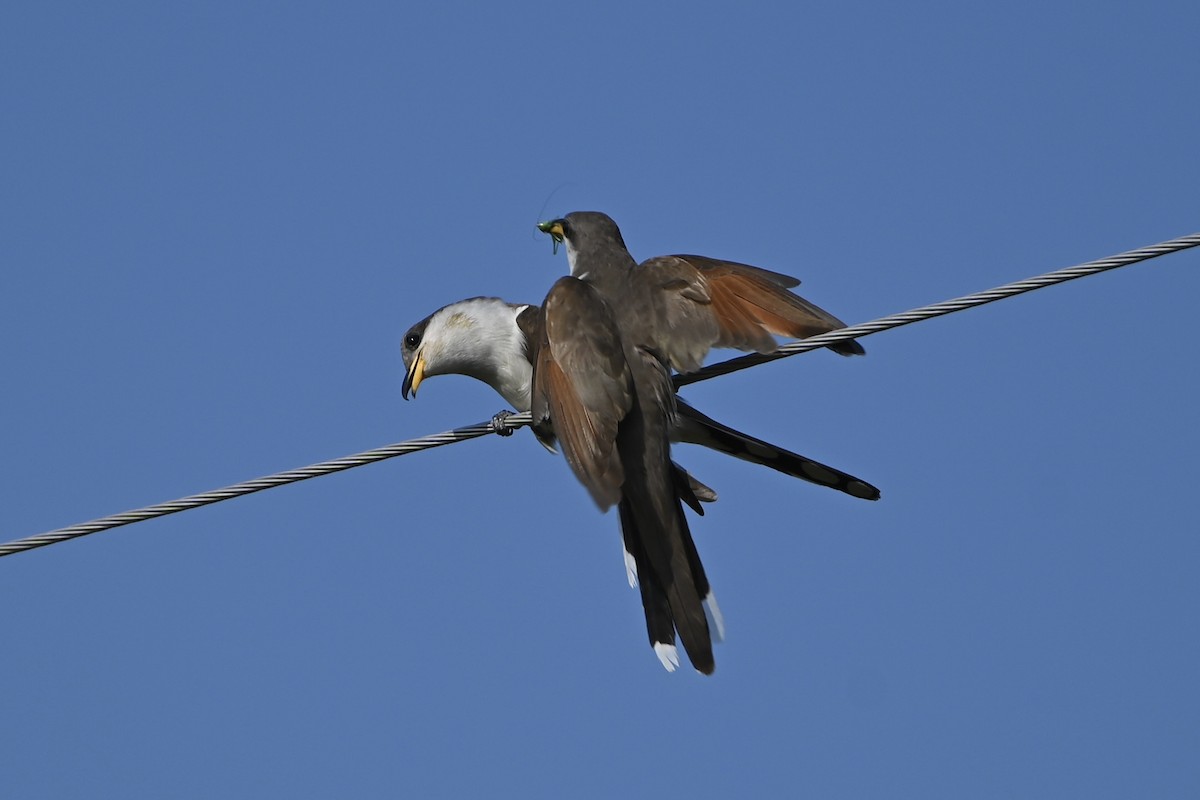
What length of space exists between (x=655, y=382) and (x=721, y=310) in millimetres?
424

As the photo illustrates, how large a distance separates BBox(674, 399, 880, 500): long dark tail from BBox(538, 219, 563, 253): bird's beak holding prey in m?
1.62

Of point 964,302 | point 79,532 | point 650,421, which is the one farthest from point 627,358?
point 79,532

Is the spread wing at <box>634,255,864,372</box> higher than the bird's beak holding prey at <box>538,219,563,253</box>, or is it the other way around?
the bird's beak holding prey at <box>538,219,563,253</box>

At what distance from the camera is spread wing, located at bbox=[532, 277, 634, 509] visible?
5625 millimetres

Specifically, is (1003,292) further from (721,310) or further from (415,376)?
(415,376)

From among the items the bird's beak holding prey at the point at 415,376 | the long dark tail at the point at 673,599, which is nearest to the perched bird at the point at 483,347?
the bird's beak holding prey at the point at 415,376

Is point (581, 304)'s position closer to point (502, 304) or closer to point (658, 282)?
point (658, 282)

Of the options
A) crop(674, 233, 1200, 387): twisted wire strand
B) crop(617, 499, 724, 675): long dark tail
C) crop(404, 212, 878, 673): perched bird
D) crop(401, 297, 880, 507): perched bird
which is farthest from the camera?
crop(401, 297, 880, 507): perched bird

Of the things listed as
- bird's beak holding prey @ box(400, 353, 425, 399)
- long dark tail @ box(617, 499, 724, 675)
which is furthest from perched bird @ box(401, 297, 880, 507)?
long dark tail @ box(617, 499, 724, 675)

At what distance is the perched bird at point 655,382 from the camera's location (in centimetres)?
582

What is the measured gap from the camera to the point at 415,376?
747 centimetres

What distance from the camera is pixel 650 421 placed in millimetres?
6004

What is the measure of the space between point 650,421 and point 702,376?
0.30m

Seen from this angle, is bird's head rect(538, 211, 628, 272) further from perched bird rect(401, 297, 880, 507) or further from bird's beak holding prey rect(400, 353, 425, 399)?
bird's beak holding prey rect(400, 353, 425, 399)
